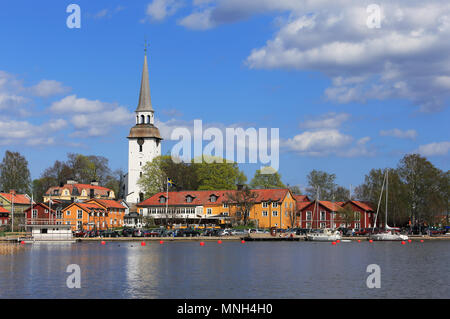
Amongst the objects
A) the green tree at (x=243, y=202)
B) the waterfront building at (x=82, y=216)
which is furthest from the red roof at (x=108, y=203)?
the green tree at (x=243, y=202)

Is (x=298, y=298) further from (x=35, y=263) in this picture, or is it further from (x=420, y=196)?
(x=420, y=196)

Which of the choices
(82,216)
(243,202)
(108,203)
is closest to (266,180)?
(243,202)

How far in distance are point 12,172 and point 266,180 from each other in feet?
212

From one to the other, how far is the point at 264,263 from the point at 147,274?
1356cm

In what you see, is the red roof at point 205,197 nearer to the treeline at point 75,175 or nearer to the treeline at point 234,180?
the treeline at point 234,180

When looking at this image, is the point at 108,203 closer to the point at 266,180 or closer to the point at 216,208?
the point at 216,208

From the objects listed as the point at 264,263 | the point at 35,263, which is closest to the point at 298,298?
the point at 264,263

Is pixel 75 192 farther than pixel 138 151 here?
No

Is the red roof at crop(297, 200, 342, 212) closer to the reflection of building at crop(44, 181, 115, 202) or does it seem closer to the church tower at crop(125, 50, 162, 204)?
the church tower at crop(125, 50, 162, 204)

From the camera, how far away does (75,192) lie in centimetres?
15775

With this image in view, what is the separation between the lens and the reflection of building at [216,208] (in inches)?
4892

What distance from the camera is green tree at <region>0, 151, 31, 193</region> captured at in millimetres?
151250

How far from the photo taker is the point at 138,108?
165 meters

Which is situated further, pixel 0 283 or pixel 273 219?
pixel 273 219
